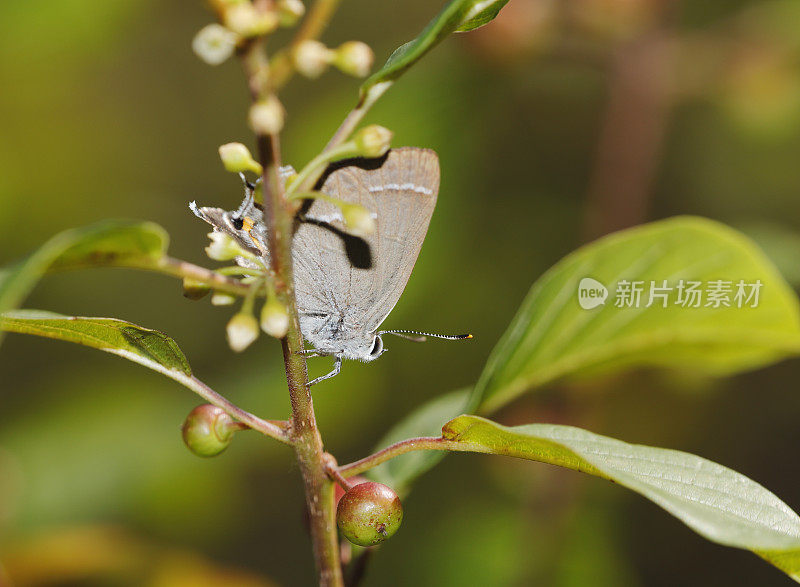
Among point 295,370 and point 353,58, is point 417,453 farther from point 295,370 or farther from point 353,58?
point 353,58

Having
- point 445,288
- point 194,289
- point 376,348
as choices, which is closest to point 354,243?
point 376,348

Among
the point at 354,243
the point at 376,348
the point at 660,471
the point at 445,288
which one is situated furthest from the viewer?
the point at 445,288

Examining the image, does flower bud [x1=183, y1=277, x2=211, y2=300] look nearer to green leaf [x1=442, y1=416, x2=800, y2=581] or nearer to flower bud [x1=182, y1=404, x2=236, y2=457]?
flower bud [x1=182, y1=404, x2=236, y2=457]

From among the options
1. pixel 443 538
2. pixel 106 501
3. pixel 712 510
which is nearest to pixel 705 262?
pixel 712 510

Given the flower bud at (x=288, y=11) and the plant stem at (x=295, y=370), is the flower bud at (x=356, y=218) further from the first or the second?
the flower bud at (x=288, y=11)

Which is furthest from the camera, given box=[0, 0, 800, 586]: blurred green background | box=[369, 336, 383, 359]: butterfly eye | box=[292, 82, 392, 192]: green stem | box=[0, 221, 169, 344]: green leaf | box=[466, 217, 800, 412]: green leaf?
box=[0, 0, 800, 586]: blurred green background

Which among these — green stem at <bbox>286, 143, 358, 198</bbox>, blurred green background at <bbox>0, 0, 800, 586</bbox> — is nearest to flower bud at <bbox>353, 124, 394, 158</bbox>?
green stem at <bbox>286, 143, 358, 198</bbox>
